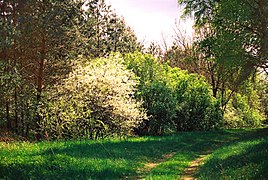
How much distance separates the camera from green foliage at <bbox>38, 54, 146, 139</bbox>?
24156 millimetres

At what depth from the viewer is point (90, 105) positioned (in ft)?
82.8

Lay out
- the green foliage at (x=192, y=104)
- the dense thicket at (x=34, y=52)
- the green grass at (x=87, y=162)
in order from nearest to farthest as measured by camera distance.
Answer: the green grass at (x=87, y=162), the dense thicket at (x=34, y=52), the green foliage at (x=192, y=104)

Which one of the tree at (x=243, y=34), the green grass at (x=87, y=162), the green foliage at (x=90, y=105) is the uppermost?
the tree at (x=243, y=34)

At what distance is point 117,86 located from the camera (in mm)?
26516

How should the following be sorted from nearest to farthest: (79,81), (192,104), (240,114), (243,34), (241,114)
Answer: (243,34) → (79,81) → (192,104) → (240,114) → (241,114)

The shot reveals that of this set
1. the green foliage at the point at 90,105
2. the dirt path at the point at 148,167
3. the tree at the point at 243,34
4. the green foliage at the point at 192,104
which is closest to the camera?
the dirt path at the point at 148,167

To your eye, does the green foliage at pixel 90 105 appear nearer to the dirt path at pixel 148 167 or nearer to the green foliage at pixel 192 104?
the dirt path at pixel 148 167

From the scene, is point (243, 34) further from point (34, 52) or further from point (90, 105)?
point (34, 52)

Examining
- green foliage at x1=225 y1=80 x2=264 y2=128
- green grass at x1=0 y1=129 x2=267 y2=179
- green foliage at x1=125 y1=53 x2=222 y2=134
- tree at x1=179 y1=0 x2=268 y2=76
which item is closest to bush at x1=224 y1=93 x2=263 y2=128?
green foliage at x1=225 y1=80 x2=264 y2=128

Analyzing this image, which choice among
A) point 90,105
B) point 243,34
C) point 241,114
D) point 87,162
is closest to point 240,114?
point 241,114

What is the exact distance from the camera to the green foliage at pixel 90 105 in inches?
951

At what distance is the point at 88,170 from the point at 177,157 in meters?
7.02

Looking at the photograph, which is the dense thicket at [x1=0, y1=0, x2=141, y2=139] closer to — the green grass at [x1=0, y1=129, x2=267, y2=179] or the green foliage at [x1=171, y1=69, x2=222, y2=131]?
the green grass at [x1=0, y1=129, x2=267, y2=179]

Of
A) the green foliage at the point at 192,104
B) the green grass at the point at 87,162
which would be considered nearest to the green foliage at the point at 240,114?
the green foliage at the point at 192,104
